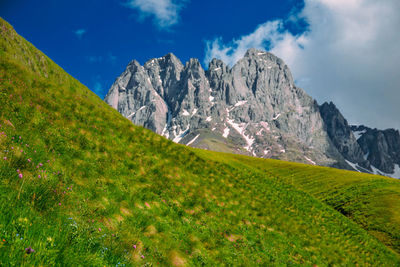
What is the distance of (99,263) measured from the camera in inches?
168

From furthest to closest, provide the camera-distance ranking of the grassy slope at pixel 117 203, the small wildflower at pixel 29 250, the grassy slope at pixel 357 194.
Answer: the grassy slope at pixel 357 194 → the grassy slope at pixel 117 203 → the small wildflower at pixel 29 250

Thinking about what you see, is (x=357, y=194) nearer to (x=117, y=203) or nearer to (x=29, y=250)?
(x=117, y=203)

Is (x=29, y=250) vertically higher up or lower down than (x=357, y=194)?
lower down

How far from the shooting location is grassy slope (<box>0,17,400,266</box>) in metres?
4.66

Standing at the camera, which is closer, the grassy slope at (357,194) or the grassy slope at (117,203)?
the grassy slope at (117,203)

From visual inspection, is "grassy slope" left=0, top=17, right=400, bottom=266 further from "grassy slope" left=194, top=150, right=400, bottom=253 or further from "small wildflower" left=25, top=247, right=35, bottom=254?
"grassy slope" left=194, top=150, right=400, bottom=253

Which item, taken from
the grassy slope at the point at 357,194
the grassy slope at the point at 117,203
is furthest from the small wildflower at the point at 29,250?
the grassy slope at the point at 357,194

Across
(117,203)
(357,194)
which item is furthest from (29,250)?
(357,194)

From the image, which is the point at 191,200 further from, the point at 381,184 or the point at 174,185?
the point at 381,184

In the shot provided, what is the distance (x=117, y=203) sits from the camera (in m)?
9.48

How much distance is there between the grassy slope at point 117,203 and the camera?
4656 mm

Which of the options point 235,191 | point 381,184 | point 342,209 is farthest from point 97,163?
point 381,184

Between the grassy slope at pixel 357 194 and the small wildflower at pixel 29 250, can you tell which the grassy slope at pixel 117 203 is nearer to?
the small wildflower at pixel 29 250

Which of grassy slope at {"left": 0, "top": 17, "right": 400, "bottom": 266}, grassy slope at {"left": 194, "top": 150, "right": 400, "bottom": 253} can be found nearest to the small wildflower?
grassy slope at {"left": 0, "top": 17, "right": 400, "bottom": 266}
